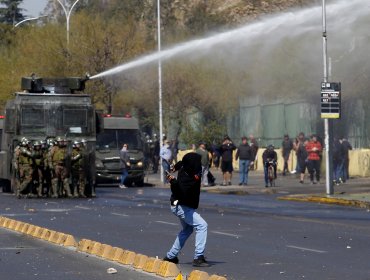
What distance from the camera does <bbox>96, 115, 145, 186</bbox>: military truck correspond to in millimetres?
46969

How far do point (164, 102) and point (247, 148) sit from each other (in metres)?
20.2

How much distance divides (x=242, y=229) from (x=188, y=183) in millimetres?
7554

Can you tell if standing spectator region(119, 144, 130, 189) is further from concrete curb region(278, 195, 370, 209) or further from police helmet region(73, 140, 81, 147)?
concrete curb region(278, 195, 370, 209)

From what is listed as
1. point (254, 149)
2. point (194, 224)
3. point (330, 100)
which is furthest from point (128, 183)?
point (194, 224)

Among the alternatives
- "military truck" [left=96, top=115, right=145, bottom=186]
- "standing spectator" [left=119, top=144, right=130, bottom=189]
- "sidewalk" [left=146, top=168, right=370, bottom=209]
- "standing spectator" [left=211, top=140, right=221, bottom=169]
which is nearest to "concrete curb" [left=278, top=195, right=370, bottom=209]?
"sidewalk" [left=146, top=168, right=370, bottom=209]

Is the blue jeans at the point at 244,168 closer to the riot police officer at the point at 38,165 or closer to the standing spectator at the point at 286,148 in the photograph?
the standing spectator at the point at 286,148

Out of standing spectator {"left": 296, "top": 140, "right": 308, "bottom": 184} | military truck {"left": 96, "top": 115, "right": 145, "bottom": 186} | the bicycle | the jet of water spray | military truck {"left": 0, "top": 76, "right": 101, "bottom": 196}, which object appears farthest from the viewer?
military truck {"left": 96, "top": 115, "right": 145, "bottom": 186}

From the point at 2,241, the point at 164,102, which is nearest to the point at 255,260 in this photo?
the point at 2,241

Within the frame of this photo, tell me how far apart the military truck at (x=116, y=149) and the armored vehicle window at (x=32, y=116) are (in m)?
10.1

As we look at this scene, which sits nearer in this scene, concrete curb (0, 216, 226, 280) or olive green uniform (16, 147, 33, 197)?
concrete curb (0, 216, 226, 280)

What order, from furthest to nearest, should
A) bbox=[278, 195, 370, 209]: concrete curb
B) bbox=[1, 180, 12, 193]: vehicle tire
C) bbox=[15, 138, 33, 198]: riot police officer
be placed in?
bbox=[1, 180, 12, 193]: vehicle tire
bbox=[15, 138, 33, 198]: riot police officer
bbox=[278, 195, 370, 209]: concrete curb

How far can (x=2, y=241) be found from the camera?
20.9 m

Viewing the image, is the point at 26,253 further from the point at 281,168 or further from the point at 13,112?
the point at 281,168

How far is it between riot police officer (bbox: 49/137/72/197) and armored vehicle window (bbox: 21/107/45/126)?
88cm
